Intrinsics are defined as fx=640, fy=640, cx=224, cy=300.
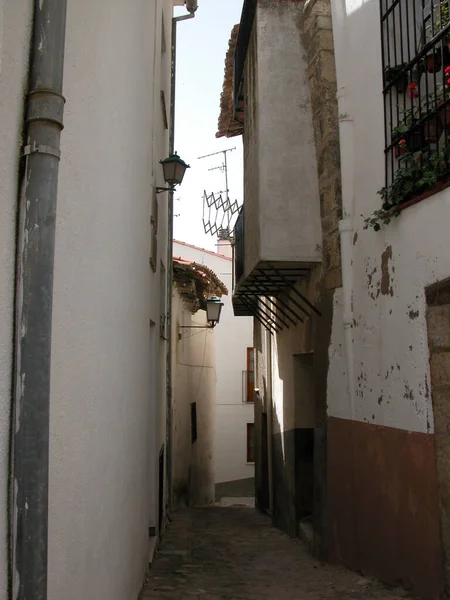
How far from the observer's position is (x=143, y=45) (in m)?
5.48

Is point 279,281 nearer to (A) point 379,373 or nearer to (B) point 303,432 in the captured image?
(B) point 303,432

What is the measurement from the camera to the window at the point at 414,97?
4426mm

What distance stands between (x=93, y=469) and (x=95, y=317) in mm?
735

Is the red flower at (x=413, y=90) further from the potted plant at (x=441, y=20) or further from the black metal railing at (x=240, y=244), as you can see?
the black metal railing at (x=240, y=244)

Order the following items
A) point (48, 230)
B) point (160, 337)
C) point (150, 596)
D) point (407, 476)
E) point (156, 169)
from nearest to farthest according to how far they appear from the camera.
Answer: point (48, 230) < point (407, 476) < point (150, 596) < point (156, 169) < point (160, 337)

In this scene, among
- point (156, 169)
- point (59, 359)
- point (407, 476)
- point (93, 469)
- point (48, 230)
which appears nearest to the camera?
point (48, 230)

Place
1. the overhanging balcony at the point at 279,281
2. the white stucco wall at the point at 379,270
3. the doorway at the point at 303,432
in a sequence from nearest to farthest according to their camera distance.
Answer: the white stucco wall at the point at 379,270 → the overhanging balcony at the point at 279,281 → the doorway at the point at 303,432

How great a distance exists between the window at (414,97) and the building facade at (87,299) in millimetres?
2045

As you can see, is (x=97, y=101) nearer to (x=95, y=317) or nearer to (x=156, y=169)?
Answer: (x=95, y=317)

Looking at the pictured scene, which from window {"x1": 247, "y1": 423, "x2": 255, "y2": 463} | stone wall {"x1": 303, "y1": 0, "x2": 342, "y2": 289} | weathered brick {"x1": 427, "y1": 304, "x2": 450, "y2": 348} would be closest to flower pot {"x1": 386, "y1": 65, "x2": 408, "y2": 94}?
stone wall {"x1": 303, "y1": 0, "x2": 342, "y2": 289}

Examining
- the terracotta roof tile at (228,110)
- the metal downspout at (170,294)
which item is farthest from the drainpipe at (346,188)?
the terracotta roof tile at (228,110)

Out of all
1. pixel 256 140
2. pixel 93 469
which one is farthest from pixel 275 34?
pixel 93 469

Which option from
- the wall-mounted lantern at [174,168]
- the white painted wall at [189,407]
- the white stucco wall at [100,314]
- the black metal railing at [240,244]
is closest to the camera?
the white stucco wall at [100,314]

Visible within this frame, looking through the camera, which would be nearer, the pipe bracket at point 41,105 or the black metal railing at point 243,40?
the pipe bracket at point 41,105
